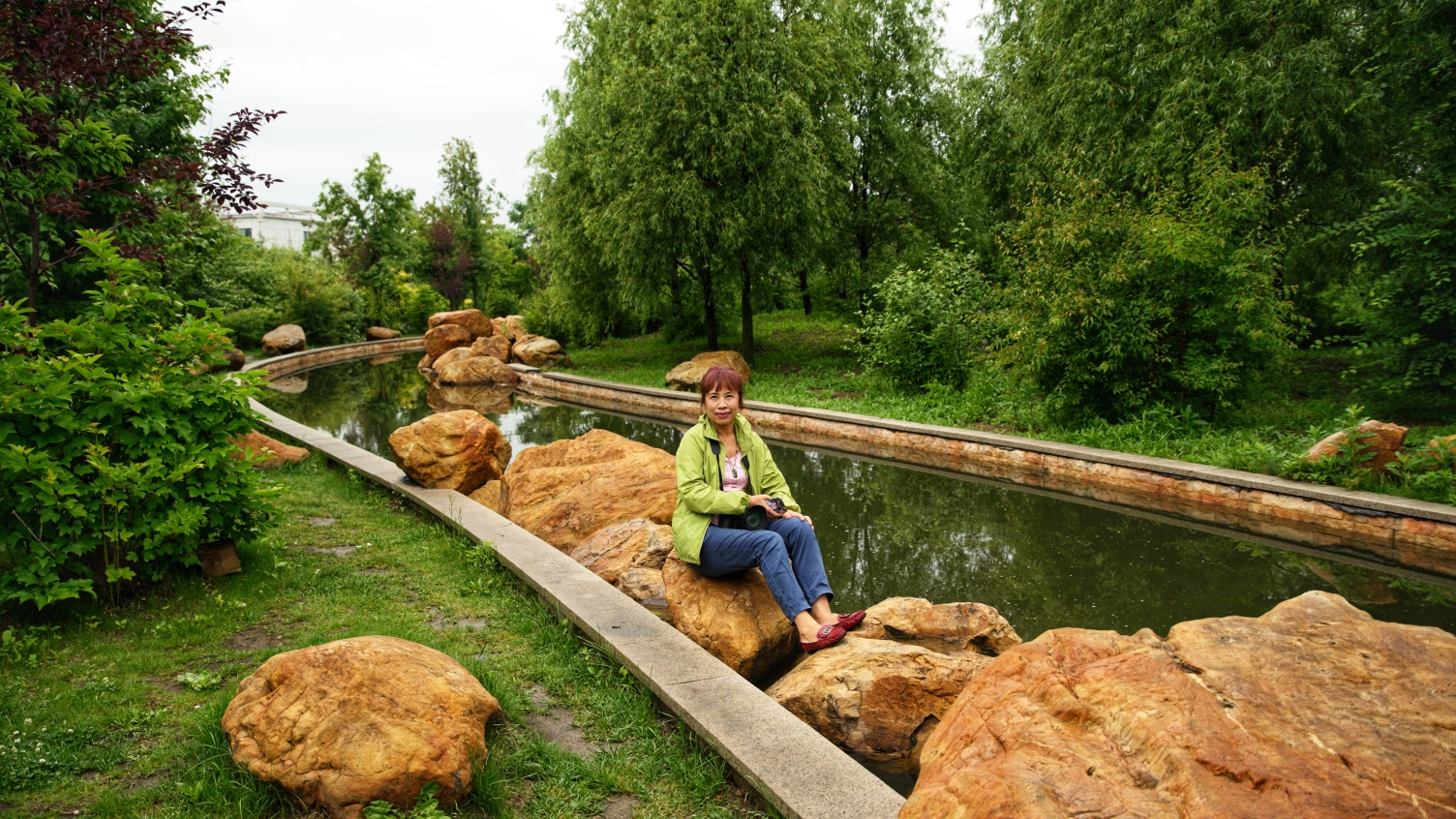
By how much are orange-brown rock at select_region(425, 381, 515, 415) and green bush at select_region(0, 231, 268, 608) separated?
41.0ft

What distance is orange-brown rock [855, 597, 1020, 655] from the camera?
14.1 feet

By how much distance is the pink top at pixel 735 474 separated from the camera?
4.46 meters

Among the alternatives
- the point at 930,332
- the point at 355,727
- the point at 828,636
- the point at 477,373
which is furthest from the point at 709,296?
the point at 355,727

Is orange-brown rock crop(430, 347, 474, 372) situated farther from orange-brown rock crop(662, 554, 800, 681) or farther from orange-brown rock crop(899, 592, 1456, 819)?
orange-brown rock crop(899, 592, 1456, 819)

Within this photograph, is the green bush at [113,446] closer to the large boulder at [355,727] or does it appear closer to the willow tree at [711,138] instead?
the large boulder at [355,727]

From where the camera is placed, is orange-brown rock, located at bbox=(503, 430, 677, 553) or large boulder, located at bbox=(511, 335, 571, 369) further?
large boulder, located at bbox=(511, 335, 571, 369)

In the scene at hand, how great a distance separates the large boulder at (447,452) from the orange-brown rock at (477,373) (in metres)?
15.8

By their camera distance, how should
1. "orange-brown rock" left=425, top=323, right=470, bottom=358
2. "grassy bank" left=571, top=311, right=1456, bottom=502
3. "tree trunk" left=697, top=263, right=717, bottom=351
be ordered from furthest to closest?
"orange-brown rock" left=425, top=323, right=470, bottom=358 < "tree trunk" left=697, top=263, right=717, bottom=351 < "grassy bank" left=571, top=311, right=1456, bottom=502

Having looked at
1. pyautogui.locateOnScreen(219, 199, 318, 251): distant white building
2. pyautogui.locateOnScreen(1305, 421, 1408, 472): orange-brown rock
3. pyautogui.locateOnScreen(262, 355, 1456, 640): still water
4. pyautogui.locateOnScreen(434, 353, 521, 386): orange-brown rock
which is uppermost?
pyautogui.locateOnScreen(219, 199, 318, 251): distant white building

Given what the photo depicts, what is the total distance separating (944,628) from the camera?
436 cm

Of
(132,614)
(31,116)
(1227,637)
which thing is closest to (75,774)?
(132,614)

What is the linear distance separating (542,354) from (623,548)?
2026 centimetres

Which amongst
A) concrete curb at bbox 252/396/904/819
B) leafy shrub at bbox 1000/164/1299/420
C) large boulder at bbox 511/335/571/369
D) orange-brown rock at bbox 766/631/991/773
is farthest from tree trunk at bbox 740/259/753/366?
orange-brown rock at bbox 766/631/991/773

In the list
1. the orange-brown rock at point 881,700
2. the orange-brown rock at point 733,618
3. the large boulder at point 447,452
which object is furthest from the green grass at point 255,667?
the large boulder at point 447,452
